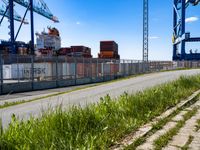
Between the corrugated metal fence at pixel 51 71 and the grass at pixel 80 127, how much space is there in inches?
381

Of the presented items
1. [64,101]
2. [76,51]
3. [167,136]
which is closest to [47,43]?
[76,51]

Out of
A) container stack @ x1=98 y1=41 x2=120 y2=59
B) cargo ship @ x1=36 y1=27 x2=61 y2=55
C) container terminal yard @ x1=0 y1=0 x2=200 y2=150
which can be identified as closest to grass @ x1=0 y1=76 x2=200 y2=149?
container terminal yard @ x1=0 y1=0 x2=200 y2=150

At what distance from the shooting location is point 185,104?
9.10 meters

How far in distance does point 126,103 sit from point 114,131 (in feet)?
6.91

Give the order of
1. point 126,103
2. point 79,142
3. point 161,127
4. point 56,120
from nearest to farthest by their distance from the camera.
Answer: point 79,142 → point 56,120 → point 161,127 → point 126,103

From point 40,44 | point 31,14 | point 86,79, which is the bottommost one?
point 86,79

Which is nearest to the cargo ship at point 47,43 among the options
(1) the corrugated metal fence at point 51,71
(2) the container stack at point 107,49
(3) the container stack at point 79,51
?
(3) the container stack at point 79,51

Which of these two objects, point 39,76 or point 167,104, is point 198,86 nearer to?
point 167,104

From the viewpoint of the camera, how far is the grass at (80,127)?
449 centimetres

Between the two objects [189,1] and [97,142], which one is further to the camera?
[189,1]

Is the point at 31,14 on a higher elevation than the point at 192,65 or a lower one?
higher

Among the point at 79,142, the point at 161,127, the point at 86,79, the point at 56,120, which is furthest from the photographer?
the point at 86,79

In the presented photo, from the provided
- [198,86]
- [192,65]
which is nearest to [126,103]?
[198,86]

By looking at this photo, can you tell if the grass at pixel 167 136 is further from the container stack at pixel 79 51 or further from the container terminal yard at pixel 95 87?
the container stack at pixel 79 51
